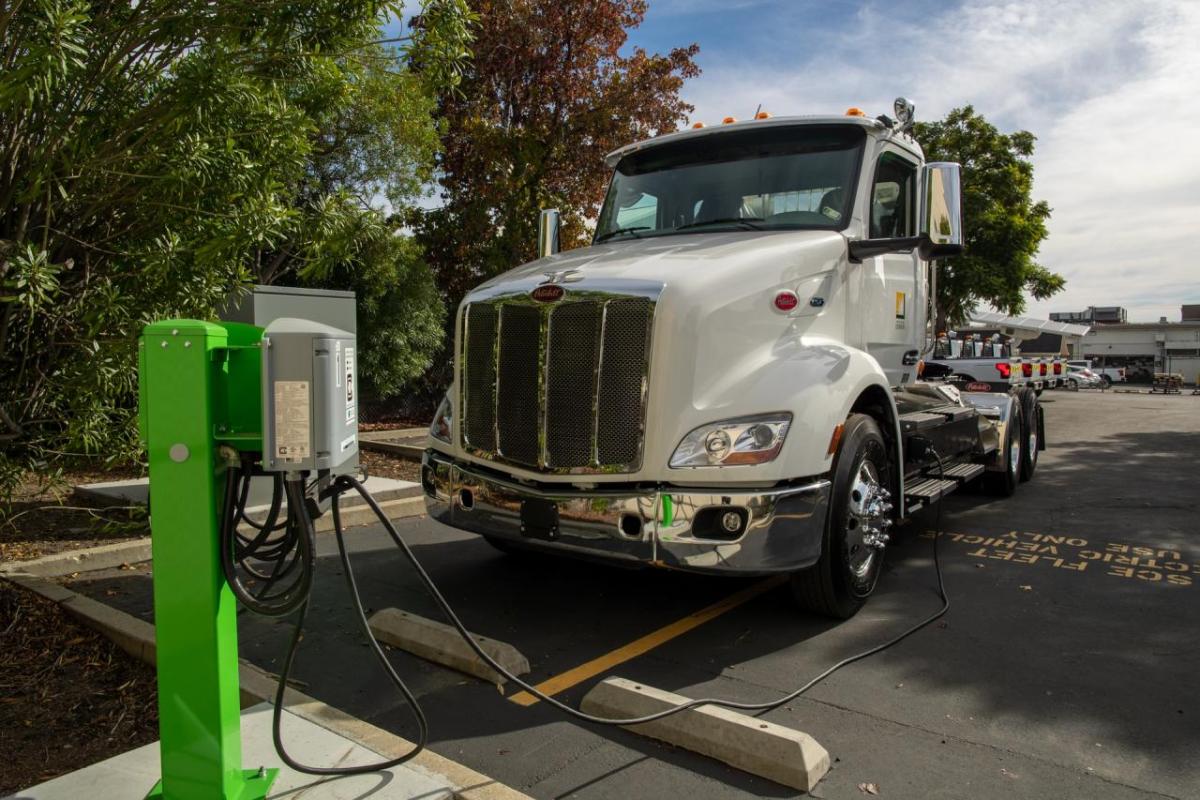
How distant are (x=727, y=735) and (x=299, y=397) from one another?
1.99 metres

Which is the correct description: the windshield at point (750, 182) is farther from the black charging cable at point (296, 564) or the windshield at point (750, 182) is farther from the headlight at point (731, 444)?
the black charging cable at point (296, 564)

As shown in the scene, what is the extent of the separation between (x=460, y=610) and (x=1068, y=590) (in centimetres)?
379

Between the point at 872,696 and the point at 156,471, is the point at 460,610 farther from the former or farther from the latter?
the point at 156,471

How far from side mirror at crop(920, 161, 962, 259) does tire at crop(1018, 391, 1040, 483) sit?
4.58 metres

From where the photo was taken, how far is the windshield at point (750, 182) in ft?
17.0

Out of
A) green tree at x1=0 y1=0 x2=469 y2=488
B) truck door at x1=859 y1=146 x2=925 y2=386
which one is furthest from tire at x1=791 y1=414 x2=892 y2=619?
green tree at x1=0 y1=0 x2=469 y2=488

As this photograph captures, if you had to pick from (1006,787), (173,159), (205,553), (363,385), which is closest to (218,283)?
(173,159)

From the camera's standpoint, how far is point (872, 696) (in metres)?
3.73

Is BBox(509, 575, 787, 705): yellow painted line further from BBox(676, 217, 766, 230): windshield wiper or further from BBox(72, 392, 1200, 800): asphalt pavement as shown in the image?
BBox(676, 217, 766, 230): windshield wiper

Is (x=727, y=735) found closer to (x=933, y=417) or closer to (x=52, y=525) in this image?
(x=933, y=417)

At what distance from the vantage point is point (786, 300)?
4.44 metres

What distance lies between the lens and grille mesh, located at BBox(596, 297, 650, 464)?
4.02m

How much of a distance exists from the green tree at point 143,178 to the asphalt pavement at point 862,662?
1.44 metres

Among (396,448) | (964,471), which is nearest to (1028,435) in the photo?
(964,471)
